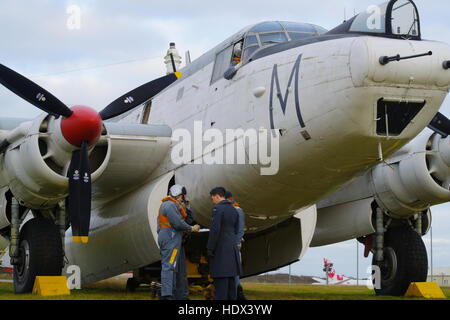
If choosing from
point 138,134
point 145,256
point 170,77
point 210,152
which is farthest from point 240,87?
point 170,77

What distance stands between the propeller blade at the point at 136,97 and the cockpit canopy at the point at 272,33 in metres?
3.08

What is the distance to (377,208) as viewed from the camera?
13680 millimetres

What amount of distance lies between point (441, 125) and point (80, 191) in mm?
6283

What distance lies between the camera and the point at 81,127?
11.0 m

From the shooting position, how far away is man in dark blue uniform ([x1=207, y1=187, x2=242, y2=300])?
806cm

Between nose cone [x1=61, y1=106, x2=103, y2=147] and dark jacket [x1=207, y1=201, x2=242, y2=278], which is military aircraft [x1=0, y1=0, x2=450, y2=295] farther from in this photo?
dark jacket [x1=207, y1=201, x2=242, y2=278]

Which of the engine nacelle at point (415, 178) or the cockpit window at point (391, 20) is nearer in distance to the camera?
the cockpit window at point (391, 20)

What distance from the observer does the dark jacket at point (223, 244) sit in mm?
8062

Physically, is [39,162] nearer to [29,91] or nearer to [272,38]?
[29,91]

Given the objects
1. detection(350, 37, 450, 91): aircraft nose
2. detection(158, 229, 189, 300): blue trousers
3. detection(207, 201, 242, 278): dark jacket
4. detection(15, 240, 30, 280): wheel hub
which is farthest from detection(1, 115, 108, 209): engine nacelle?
detection(350, 37, 450, 91): aircraft nose

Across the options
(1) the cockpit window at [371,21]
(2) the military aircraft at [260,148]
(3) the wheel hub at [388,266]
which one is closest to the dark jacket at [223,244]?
(2) the military aircraft at [260,148]

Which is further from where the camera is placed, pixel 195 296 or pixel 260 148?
pixel 195 296

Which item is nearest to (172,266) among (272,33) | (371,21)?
(371,21)

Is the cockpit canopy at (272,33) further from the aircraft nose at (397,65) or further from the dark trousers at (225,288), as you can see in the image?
the dark trousers at (225,288)
